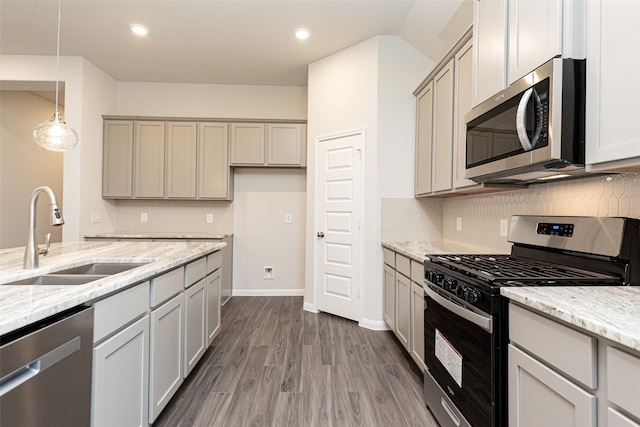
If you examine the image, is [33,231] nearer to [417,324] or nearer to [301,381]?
[301,381]

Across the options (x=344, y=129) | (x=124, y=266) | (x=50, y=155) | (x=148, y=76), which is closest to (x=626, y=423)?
(x=124, y=266)

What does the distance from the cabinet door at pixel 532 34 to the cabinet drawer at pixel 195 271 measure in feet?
7.11

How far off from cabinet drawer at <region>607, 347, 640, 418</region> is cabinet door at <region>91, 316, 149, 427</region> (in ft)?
5.30

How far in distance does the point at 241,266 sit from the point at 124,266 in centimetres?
284

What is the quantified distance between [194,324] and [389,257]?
1796mm

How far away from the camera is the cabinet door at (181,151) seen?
14.4 ft

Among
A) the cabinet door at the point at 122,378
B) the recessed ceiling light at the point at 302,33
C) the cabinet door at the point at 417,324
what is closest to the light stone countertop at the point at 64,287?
the cabinet door at the point at 122,378

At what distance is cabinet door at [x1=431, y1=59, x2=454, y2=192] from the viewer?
99.9 inches

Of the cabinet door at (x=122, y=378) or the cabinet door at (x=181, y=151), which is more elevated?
the cabinet door at (x=181, y=151)

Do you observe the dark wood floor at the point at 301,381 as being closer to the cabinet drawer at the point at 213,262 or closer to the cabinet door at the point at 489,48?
the cabinet drawer at the point at 213,262

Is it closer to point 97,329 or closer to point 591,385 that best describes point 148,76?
point 97,329

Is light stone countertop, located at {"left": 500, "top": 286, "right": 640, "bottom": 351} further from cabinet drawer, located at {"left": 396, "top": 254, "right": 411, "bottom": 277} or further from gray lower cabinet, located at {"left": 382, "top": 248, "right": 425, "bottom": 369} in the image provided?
cabinet drawer, located at {"left": 396, "top": 254, "right": 411, "bottom": 277}

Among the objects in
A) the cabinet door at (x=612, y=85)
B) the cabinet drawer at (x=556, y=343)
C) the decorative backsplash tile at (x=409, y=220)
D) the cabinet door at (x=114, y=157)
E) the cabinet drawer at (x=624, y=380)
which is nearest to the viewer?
the cabinet drawer at (x=624, y=380)

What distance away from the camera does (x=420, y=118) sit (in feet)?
10.6
